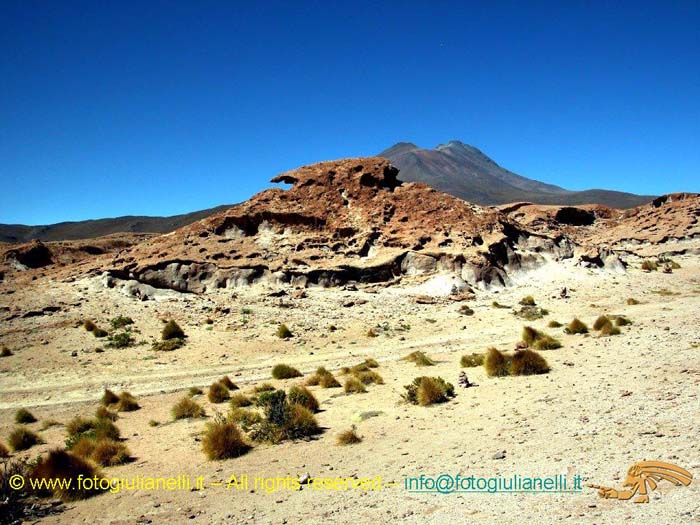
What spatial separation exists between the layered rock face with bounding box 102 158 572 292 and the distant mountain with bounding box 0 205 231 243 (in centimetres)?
7297

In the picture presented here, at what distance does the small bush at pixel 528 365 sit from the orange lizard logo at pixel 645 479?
18.1ft

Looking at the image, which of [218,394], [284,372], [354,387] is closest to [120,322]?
[284,372]

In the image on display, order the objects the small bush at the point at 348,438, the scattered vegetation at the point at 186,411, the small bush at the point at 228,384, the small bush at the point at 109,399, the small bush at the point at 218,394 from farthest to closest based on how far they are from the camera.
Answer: the small bush at the point at 228,384 < the small bush at the point at 109,399 < the small bush at the point at 218,394 < the scattered vegetation at the point at 186,411 < the small bush at the point at 348,438

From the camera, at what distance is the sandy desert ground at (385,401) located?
15.7 feet

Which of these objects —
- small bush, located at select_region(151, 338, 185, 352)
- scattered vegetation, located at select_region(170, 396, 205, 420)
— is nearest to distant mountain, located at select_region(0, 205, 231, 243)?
small bush, located at select_region(151, 338, 185, 352)

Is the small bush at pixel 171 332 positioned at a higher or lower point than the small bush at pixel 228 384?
higher

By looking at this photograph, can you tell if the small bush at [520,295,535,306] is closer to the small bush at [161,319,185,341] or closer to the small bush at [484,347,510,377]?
the small bush at [484,347,510,377]

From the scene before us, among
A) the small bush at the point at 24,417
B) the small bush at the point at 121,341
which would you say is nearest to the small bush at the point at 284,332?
the small bush at the point at 121,341

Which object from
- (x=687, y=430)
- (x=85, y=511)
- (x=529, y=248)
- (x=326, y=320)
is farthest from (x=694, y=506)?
(x=529, y=248)

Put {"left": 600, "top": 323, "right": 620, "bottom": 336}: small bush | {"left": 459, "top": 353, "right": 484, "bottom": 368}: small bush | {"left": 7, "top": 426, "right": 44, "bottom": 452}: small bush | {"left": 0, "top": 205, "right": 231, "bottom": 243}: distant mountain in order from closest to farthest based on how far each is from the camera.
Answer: {"left": 7, "top": 426, "right": 44, "bottom": 452}: small bush → {"left": 459, "top": 353, "right": 484, "bottom": 368}: small bush → {"left": 600, "top": 323, "right": 620, "bottom": 336}: small bush → {"left": 0, "top": 205, "right": 231, "bottom": 243}: distant mountain

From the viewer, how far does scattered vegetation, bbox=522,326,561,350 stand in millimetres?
12695

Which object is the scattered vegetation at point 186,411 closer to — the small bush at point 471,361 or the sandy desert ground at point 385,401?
the sandy desert ground at point 385,401

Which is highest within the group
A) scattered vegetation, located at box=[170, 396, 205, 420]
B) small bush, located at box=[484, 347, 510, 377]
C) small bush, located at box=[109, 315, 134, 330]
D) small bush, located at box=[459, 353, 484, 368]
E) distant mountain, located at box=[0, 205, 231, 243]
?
distant mountain, located at box=[0, 205, 231, 243]

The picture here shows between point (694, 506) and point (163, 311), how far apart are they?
1992cm
